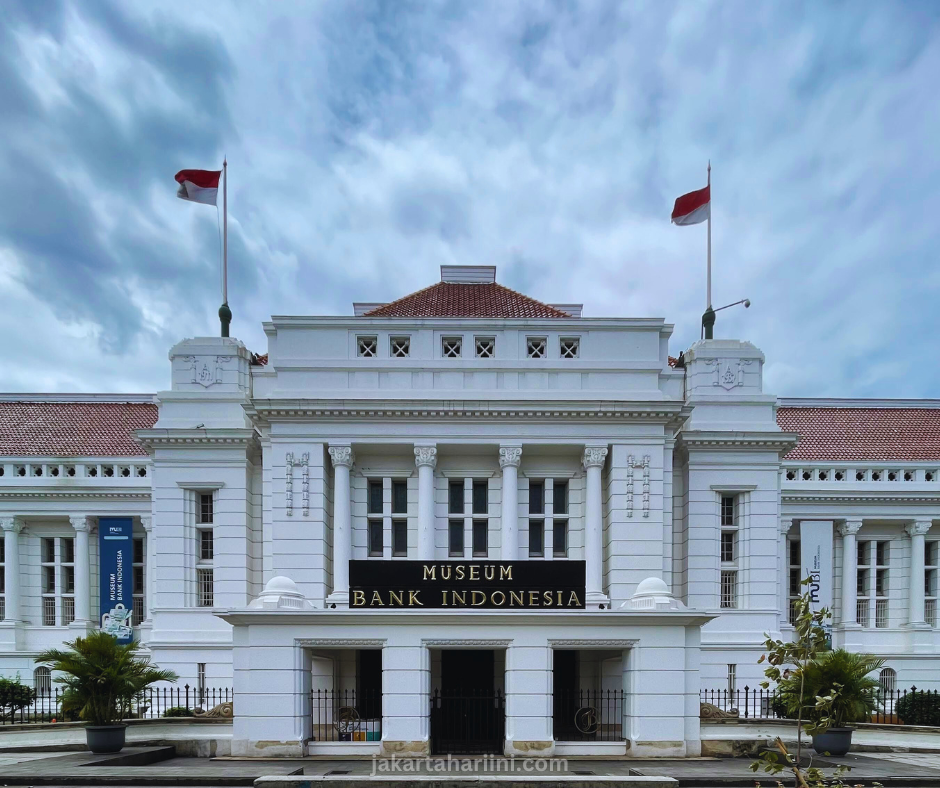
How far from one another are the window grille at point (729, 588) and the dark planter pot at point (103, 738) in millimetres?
23757

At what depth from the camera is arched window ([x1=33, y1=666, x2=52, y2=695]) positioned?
35500mm

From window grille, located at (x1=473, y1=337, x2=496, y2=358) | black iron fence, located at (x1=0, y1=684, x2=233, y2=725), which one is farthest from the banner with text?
black iron fence, located at (x1=0, y1=684, x2=233, y2=725)

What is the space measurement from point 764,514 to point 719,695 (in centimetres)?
772

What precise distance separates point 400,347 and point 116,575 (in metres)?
17.7

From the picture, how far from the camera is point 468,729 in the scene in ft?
72.1

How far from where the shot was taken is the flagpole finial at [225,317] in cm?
3431

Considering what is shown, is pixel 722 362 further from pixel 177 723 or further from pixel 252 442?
pixel 177 723

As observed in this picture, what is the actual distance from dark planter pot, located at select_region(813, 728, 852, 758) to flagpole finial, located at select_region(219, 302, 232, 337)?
28009 millimetres

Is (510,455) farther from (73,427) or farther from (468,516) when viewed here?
(73,427)

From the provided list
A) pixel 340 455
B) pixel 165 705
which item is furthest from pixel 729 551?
pixel 165 705

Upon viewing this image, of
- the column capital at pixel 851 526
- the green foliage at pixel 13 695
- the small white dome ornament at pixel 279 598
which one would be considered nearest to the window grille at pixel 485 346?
the small white dome ornament at pixel 279 598

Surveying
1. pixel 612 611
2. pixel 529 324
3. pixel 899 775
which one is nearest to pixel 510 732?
pixel 612 611

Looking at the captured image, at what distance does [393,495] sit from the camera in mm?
30922

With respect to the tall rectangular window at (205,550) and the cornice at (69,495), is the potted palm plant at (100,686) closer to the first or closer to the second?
the tall rectangular window at (205,550)
